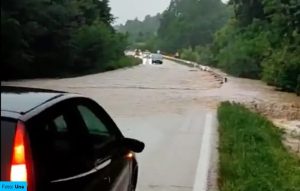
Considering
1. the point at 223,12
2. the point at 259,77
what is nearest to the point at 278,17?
the point at 259,77

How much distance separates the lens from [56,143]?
3293mm

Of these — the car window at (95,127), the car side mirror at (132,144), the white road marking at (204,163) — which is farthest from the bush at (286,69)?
the car window at (95,127)

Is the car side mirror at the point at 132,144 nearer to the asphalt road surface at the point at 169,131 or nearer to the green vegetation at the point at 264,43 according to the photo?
the asphalt road surface at the point at 169,131

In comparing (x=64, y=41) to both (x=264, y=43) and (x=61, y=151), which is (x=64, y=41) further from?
(x=61, y=151)

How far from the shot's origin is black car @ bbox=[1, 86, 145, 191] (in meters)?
3.04

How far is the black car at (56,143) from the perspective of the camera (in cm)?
304

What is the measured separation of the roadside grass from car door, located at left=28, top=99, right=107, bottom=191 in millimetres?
3892

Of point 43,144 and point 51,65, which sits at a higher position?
point 43,144

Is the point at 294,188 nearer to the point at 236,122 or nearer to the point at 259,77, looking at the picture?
the point at 236,122

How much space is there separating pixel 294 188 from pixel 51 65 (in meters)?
31.3

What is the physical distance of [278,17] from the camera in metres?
35.9

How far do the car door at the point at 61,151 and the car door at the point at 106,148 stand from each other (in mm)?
123

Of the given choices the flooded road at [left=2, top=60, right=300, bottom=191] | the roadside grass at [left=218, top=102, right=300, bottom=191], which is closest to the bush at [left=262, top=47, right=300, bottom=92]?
the flooded road at [left=2, top=60, right=300, bottom=191]

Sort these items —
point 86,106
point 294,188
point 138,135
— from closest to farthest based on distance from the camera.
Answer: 1. point 86,106
2. point 294,188
3. point 138,135
